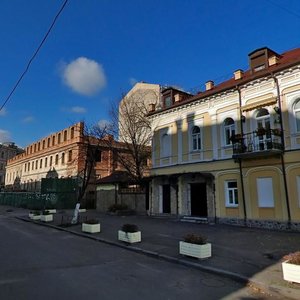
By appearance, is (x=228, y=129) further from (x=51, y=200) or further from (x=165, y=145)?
(x=51, y=200)

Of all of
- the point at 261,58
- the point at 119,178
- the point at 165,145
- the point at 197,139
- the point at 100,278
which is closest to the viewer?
the point at 100,278

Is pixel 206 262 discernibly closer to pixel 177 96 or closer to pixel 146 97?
pixel 177 96

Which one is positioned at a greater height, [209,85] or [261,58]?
[261,58]

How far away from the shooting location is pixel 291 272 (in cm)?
690

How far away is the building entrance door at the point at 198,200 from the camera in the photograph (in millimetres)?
21469

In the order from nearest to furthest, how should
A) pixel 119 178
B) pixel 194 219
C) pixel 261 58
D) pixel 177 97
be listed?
pixel 261 58, pixel 194 219, pixel 177 97, pixel 119 178

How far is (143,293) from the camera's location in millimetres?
6520

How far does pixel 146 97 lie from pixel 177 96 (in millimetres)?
19420

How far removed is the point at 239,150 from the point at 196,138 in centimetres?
430

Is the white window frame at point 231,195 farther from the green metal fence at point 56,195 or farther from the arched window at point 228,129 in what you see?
the green metal fence at point 56,195

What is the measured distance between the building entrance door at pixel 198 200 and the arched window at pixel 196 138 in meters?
2.63

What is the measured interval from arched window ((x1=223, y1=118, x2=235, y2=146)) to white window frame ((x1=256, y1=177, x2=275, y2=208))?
3393 millimetres

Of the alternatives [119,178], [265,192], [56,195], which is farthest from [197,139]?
[56,195]

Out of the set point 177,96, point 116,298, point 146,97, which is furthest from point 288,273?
point 146,97
